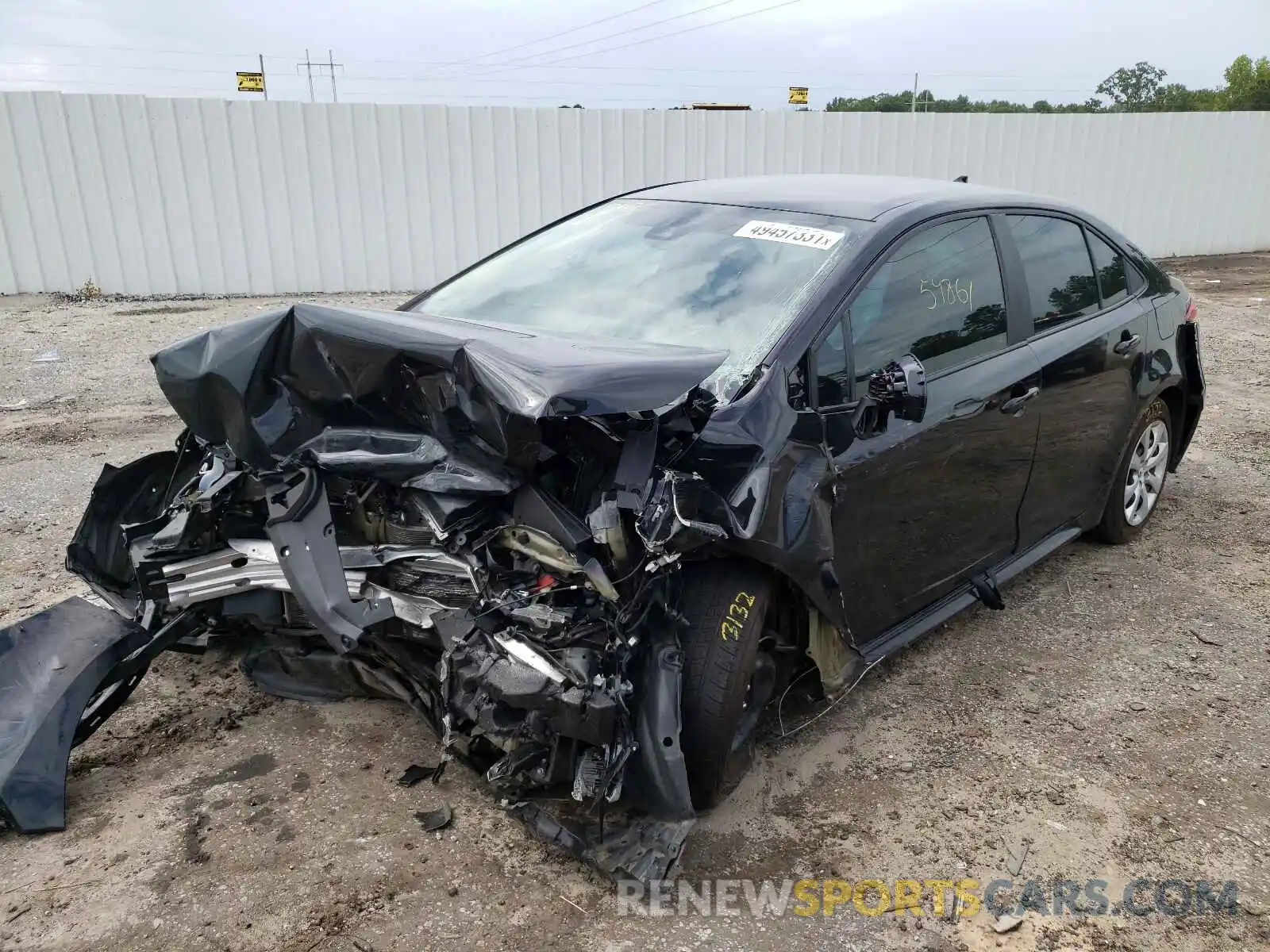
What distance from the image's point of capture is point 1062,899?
257cm

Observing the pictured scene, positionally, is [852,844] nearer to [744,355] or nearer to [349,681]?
[744,355]

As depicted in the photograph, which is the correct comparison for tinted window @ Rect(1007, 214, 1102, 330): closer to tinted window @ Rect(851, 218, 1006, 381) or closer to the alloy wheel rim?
tinted window @ Rect(851, 218, 1006, 381)

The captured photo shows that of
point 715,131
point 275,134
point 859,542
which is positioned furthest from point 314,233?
point 859,542

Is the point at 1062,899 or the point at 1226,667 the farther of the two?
the point at 1226,667

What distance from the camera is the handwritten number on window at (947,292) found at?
337 cm

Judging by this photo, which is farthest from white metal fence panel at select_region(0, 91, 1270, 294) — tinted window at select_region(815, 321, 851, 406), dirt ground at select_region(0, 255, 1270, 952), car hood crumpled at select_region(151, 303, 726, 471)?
tinted window at select_region(815, 321, 851, 406)

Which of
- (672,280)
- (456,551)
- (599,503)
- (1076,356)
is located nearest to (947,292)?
(1076,356)

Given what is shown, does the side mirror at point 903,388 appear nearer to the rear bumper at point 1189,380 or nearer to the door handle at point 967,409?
the door handle at point 967,409

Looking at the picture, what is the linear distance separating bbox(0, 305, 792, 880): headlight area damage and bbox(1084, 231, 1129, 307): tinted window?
8.49ft

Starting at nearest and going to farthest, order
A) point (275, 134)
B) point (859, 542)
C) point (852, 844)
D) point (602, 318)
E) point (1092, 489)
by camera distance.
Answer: point (852, 844) → point (859, 542) → point (602, 318) → point (1092, 489) → point (275, 134)

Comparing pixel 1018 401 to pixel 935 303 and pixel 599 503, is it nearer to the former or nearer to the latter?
pixel 935 303

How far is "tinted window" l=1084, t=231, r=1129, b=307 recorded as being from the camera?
171 inches

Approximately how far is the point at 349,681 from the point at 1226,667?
11.0 feet

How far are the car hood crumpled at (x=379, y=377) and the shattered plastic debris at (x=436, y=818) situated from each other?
1.03m
